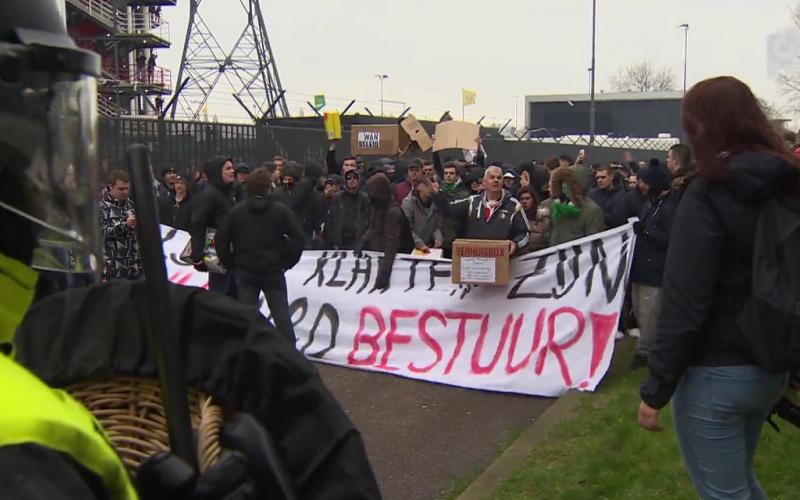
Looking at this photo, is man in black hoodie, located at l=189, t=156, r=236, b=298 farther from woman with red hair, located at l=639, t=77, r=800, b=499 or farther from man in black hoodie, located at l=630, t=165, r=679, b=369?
woman with red hair, located at l=639, t=77, r=800, b=499

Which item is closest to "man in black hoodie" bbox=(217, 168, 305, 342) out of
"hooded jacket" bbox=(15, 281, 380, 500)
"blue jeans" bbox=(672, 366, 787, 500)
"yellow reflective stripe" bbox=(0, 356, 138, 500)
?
"blue jeans" bbox=(672, 366, 787, 500)

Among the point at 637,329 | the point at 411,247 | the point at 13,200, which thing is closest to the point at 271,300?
the point at 411,247

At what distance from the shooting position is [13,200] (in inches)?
49.8

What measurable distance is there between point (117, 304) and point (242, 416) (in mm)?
513

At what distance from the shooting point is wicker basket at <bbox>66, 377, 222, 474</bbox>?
140 cm

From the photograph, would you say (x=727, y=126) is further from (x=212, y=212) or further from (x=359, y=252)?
(x=212, y=212)

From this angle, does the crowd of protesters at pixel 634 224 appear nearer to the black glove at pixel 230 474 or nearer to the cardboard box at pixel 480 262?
the cardboard box at pixel 480 262

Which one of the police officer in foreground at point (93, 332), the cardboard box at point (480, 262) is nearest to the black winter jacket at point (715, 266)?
the police officer in foreground at point (93, 332)

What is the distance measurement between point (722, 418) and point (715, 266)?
18.4 inches

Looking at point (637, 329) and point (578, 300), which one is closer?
point (578, 300)

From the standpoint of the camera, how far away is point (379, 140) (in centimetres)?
1370

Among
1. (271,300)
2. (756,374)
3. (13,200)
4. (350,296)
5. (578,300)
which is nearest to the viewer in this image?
(13,200)

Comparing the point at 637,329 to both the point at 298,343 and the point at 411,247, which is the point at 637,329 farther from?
the point at 298,343

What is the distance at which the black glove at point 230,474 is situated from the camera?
1.02m
